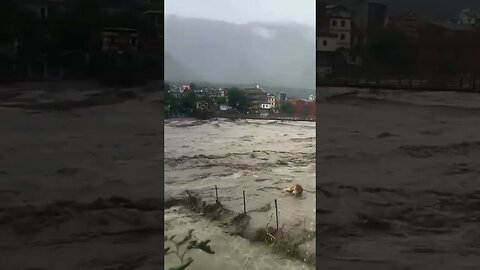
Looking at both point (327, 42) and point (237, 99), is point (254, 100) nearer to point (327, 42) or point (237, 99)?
point (237, 99)

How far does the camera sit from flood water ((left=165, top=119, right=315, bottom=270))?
60.2 inches

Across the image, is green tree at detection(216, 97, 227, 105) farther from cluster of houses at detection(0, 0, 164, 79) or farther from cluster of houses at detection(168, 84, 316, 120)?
cluster of houses at detection(0, 0, 164, 79)

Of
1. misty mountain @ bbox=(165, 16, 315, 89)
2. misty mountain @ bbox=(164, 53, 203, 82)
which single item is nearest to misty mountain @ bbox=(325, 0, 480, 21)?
misty mountain @ bbox=(165, 16, 315, 89)

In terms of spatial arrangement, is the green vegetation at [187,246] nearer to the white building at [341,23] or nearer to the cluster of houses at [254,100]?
the cluster of houses at [254,100]

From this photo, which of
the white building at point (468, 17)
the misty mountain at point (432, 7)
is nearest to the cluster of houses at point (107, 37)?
the misty mountain at point (432, 7)

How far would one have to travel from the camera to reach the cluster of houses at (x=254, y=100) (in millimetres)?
1599

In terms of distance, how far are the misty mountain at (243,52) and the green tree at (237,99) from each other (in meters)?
0.03

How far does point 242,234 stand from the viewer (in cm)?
155

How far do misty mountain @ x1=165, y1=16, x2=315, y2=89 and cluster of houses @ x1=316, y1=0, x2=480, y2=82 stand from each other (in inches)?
3.4

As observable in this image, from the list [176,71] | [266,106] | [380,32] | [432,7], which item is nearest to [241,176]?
[266,106]

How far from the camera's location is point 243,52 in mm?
1609

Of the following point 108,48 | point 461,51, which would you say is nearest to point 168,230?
point 108,48

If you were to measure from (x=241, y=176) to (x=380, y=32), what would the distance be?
0.62 meters

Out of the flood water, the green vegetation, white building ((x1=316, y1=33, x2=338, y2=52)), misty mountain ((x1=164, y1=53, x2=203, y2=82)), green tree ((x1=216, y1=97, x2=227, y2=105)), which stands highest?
white building ((x1=316, y1=33, x2=338, y2=52))
